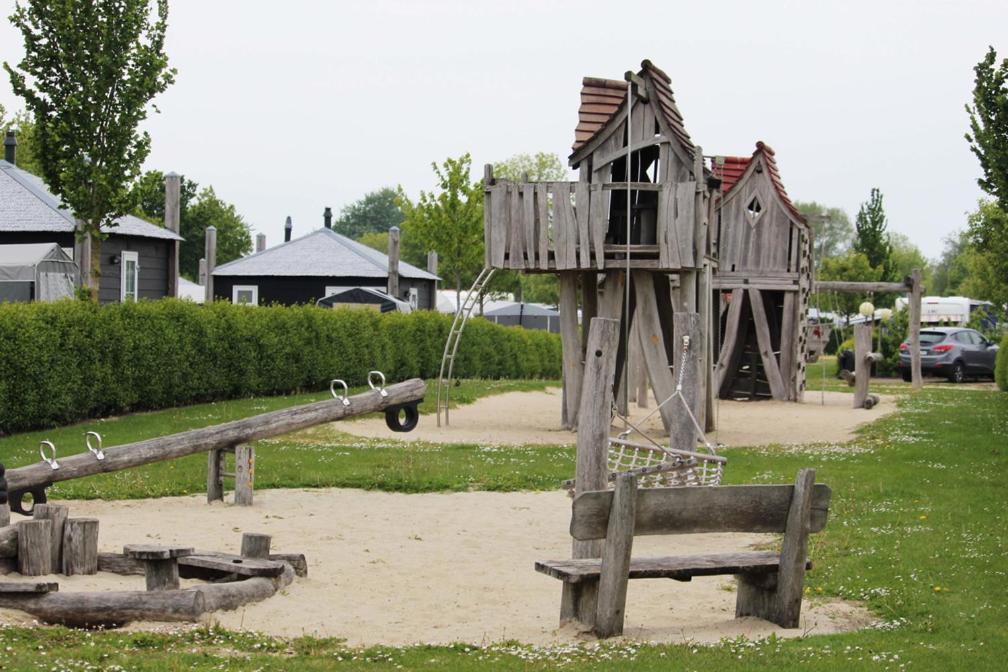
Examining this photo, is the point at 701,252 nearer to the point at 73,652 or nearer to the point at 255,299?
the point at 73,652

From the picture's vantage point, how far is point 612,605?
8.66 m

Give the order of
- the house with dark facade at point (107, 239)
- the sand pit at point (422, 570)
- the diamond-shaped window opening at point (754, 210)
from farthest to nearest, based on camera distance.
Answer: the house with dark facade at point (107, 239) < the diamond-shaped window opening at point (754, 210) < the sand pit at point (422, 570)

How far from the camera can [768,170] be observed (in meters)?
32.7

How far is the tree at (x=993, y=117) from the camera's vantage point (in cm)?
2017

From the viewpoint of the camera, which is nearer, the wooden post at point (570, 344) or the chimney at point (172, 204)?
the wooden post at point (570, 344)

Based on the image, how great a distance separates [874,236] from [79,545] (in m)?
54.4

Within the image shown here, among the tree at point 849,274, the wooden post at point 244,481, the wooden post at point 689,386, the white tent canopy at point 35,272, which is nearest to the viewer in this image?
the wooden post at point 689,386

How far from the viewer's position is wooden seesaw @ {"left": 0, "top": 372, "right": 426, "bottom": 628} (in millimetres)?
9023

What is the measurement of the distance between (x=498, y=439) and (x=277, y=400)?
23.6ft

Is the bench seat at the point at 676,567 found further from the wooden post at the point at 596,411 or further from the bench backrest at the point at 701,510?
the wooden post at the point at 596,411

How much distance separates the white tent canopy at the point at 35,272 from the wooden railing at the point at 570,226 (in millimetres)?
14787

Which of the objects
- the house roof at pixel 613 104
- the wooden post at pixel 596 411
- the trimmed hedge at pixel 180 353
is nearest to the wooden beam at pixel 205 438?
the wooden post at pixel 596 411

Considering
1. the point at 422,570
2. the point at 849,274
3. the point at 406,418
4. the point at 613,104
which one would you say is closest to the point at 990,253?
the point at 849,274

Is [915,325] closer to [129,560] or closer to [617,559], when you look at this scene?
[129,560]
